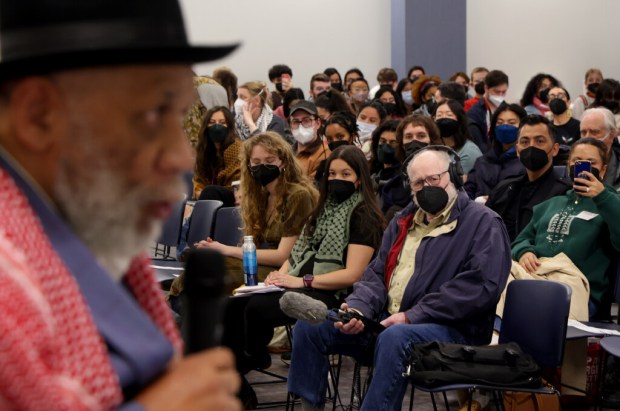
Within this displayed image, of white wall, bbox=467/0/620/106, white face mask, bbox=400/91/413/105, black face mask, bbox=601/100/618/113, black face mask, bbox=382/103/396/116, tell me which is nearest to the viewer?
black face mask, bbox=601/100/618/113

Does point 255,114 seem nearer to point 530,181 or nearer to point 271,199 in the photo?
point 271,199

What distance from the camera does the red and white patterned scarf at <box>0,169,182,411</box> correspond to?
0.69m

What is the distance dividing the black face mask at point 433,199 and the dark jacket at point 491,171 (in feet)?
5.33

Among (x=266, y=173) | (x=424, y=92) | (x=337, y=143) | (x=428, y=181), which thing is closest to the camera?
(x=428, y=181)

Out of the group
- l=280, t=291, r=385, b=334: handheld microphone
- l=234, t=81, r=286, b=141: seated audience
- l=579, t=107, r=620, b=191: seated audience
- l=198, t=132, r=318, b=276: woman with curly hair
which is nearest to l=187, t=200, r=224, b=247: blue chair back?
l=198, t=132, r=318, b=276: woman with curly hair

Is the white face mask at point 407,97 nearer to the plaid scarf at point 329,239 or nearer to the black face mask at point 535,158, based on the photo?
the black face mask at point 535,158

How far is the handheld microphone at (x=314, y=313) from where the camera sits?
153 inches

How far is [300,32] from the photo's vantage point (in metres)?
13.5

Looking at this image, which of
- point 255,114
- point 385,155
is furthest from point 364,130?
point 385,155

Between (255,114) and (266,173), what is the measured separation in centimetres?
285

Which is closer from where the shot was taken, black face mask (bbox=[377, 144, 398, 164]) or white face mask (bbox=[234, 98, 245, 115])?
black face mask (bbox=[377, 144, 398, 164])

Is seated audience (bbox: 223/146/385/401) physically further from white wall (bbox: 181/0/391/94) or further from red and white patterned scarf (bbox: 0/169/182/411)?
white wall (bbox: 181/0/391/94)

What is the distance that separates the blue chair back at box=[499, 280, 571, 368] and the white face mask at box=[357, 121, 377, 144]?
345 centimetres

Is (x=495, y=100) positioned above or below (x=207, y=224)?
above
